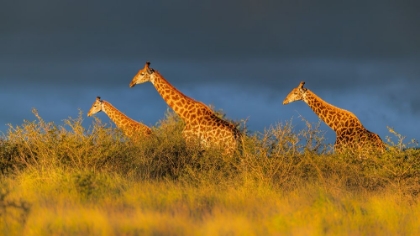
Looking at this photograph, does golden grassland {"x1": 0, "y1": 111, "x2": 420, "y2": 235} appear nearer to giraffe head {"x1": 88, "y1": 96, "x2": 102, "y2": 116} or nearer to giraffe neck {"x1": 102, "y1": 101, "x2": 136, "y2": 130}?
giraffe neck {"x1": 102, "y1": 101, "x2": 136, "y2": 130}

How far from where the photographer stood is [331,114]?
19031 mm

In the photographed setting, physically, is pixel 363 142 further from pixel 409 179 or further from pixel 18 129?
pixel 18 129

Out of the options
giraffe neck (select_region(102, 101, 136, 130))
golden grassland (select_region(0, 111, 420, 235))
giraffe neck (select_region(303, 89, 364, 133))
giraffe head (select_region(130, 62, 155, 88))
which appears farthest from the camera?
giraffe neck (select_region(102, 101, 136, 130))

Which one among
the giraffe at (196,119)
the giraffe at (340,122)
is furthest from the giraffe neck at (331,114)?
the giraffe at (196,119)

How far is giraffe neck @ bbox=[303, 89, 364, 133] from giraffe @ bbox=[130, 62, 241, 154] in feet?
10.8

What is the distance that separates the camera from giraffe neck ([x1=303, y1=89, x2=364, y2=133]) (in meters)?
18.5

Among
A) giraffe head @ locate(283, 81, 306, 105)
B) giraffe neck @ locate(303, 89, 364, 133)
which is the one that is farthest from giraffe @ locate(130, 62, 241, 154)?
giraffe head @ locate(283, 81, 306, 105)

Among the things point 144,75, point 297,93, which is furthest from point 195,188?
point 297,93

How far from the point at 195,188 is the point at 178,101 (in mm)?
6332

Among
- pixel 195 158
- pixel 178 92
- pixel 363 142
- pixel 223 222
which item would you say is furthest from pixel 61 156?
pixel 363 142

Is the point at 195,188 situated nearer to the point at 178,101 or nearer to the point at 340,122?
the point at 178,101

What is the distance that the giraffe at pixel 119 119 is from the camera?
18309 mm

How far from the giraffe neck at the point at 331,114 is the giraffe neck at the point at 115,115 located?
17.0 feet

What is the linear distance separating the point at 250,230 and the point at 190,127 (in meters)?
9.15
